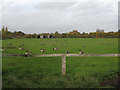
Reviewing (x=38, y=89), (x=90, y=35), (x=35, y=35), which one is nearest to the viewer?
(x=38, y=89)

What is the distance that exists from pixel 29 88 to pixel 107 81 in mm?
3965

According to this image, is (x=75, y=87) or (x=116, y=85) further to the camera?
(x=116, y=85)

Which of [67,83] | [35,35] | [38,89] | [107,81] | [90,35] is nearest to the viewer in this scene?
[38,89]

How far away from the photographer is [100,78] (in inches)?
337

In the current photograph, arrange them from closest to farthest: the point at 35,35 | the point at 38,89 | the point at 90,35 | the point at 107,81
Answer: the point at 38,89 → the point at 107,81 → the point at 90,35 → the point at 35,35

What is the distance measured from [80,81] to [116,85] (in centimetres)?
174

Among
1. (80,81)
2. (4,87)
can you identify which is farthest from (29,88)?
(80,81)

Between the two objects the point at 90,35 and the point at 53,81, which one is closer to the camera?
the point at 53,81

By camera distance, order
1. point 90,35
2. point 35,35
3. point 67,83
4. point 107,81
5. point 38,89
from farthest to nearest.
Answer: point 35,35 < point 90,35 < point 107,81 < point 67,83 < point 38,89

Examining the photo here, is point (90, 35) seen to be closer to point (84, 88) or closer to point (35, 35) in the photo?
point (35, 35)

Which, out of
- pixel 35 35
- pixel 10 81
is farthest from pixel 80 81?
pixel 35 35

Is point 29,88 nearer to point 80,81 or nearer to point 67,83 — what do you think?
point 67,83

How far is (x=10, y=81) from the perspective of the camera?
25.5ft

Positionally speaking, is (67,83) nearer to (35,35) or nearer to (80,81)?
(80,81)
